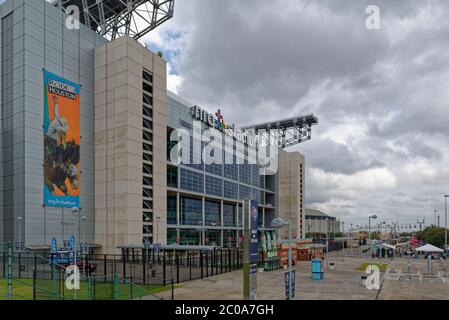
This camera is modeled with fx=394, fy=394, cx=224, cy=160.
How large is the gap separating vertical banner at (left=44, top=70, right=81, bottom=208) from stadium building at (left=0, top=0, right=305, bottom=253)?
6.0 inches

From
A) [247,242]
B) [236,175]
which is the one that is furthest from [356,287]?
[236,175]

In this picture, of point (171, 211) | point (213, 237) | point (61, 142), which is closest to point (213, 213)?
point (213, 237)

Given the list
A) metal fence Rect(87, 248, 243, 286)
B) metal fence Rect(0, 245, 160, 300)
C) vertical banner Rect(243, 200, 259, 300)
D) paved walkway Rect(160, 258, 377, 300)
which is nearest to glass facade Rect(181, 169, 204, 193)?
metal fence Rect(87, 248, 243, 286)

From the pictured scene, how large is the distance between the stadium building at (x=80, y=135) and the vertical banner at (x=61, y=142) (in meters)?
0.15

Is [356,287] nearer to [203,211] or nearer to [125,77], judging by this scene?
[125,77]

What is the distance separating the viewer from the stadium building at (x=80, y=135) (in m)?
56.6

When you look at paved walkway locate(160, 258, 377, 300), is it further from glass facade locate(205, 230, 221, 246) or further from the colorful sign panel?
glass facade locate(205, 230, 221, 246)

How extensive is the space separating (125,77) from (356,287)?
160ft

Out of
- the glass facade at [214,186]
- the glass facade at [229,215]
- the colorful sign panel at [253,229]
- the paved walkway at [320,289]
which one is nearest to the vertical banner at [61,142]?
the paved walkway at [320,289]

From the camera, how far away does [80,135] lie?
64625mm

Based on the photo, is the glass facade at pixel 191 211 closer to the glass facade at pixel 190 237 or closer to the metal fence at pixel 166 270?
the glass facade at pixel 190 237

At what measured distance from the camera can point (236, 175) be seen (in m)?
110

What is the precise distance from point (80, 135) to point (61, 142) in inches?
180
